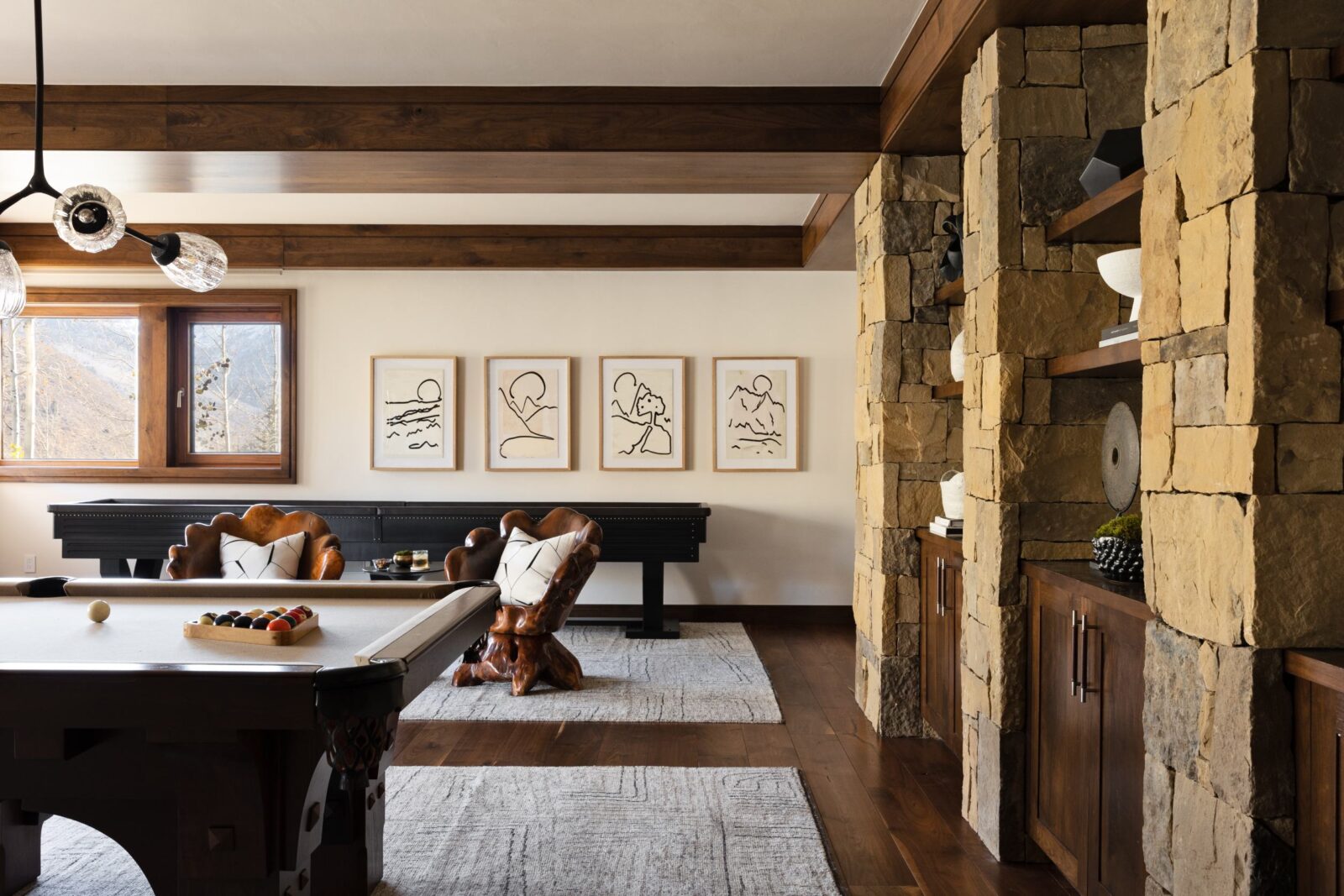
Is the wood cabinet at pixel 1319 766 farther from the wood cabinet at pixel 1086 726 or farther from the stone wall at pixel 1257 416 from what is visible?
the wood cabinet at pixel 1086 726

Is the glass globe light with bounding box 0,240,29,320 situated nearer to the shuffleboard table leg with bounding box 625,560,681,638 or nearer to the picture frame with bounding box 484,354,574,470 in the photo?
the shuffleboard table leg with bounding box 625,560,681,638

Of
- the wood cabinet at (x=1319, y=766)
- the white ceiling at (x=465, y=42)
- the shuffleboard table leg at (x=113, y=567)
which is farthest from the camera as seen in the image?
the shuffleboard table leg at (x=113, y=567)

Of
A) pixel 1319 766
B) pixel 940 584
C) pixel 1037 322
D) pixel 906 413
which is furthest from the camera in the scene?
pixel 906 413

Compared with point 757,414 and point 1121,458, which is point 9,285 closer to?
point 1121,458

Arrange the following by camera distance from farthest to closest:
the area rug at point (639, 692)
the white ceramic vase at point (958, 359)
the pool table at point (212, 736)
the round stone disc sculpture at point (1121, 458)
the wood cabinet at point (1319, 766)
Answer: the area rug at point (639, 692)
the white ceramic vase at point (958, 359)
the round stone disc sculpture at point (1121, 458)
the pool table at point (212, 736)
the wood cabinet at point (1319, 766)

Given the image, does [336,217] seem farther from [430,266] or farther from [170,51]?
[170,51]

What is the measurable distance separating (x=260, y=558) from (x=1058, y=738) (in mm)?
3723

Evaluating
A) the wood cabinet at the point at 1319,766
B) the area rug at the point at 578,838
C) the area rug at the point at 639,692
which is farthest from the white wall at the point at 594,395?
the wood cabinet at the point at 1319,766

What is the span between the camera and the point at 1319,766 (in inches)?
61.1

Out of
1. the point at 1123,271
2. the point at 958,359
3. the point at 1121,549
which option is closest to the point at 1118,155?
the point at 1123,271

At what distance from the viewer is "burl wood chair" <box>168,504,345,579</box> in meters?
4.62

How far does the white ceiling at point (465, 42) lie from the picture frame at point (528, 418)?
311cm

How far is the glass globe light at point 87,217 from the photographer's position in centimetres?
272

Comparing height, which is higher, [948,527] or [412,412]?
[412,412]
